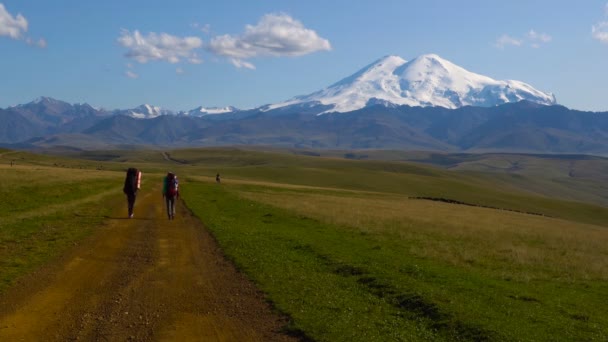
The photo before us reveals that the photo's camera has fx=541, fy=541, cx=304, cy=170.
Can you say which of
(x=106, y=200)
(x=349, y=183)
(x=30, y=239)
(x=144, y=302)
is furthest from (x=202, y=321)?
(x=349, y=183)

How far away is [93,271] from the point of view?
1738 cm

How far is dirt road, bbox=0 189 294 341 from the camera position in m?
12.2

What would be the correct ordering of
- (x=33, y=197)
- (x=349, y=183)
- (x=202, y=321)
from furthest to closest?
(x=349, y=183), (x=33, y=197), (x=202, y=321)

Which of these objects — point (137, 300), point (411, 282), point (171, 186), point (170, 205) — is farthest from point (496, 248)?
point (137, 300)

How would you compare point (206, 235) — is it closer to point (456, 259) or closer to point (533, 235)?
point (456, 259)

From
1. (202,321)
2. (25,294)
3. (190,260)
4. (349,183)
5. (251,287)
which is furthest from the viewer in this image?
(349,183)

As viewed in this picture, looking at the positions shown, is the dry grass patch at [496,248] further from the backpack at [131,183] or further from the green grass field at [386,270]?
the backpack at [131,183]

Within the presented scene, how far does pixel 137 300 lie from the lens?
1455 cm

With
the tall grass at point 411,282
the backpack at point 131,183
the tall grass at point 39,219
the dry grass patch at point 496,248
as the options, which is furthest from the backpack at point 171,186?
the dry grass patch at point 496,248

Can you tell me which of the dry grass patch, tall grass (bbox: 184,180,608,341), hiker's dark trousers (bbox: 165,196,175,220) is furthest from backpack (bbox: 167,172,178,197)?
the dry grass patch

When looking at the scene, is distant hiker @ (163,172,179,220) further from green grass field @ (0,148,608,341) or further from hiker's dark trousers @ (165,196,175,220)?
green grass field @ (0,148,608,341)

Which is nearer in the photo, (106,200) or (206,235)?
(206,235)

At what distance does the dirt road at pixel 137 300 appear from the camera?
40.1ft

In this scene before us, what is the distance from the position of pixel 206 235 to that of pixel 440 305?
45.6 feet
